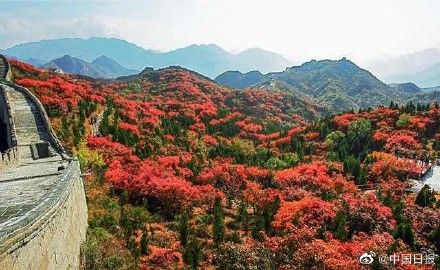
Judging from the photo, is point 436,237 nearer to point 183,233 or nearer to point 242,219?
point 242,219

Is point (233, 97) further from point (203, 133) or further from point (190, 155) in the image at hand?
point (190, 155)

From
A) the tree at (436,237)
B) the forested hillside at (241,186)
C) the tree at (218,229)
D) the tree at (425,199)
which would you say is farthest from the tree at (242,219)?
the tree at (425,199)

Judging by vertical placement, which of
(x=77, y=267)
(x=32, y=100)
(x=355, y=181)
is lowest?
(x=355, y=181)

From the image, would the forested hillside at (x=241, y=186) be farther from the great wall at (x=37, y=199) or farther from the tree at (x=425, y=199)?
the great wall at (x=37, y=199)

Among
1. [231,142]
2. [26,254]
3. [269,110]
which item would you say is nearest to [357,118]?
[231,142]

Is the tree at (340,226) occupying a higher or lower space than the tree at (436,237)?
higher

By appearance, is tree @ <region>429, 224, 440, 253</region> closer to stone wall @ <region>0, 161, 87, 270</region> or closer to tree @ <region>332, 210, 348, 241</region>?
tree @ <region>332, 210, 348, 241</region>

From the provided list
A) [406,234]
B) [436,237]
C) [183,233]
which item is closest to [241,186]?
[183,233]

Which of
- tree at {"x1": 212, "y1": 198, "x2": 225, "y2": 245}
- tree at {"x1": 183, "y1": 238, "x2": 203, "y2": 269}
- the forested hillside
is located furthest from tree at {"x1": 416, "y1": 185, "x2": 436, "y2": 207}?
tree at {"x1": 183, "y1": 238, "x2": 203, "y2": 269}
